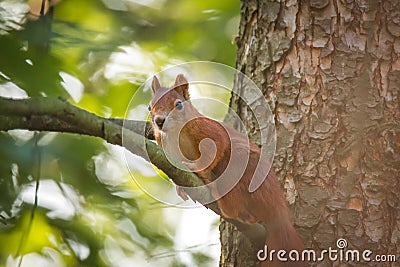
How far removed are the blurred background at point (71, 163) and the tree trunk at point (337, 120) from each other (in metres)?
0.47

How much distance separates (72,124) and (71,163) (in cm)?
16

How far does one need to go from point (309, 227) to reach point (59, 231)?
805 millimetres

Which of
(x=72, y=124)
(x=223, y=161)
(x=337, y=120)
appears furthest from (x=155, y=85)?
(x=337, y=120)

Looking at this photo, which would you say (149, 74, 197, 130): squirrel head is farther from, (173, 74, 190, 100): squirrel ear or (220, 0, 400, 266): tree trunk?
(220, 0, 400, 266): tree trunk

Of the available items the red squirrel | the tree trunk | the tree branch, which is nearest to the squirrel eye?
the red squirrel

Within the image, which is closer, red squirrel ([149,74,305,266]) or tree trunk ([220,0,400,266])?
red squirrel ([149,74,305,266])

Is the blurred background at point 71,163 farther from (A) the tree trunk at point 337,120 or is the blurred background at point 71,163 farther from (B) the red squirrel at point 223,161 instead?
(A) the tree trunk at point 337,120

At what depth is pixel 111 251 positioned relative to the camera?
6.15ft

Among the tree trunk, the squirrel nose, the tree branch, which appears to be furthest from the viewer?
the tree trunk

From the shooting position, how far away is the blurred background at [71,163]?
4.74 ft

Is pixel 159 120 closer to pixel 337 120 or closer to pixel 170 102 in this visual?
pixel 170 102

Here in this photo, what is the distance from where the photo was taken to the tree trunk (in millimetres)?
2039

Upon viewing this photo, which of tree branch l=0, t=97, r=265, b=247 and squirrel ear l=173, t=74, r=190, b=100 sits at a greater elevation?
squirrel ear l=173, t=74, r=190, b=100

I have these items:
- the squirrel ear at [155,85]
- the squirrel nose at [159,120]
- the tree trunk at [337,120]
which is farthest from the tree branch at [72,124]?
the tree trunk at [337,120]
